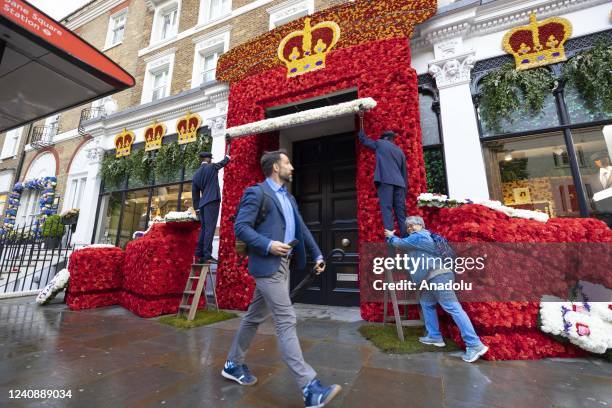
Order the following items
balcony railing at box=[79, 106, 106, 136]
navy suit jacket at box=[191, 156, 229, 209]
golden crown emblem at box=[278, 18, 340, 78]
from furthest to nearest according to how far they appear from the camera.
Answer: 1. balcony railing at box=[79, 106, 106, 136]
2. golden crown emblem at box=[278, 18, 340, 78]
3. navy suit jacket at box=[191, 156, 229, 209]

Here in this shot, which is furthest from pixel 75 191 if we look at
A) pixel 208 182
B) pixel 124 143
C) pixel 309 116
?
pixel 309 116

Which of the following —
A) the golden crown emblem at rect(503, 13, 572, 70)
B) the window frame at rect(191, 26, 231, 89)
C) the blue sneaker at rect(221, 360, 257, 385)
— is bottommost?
the blue sneaker at rect(221, 360, 257, 385)

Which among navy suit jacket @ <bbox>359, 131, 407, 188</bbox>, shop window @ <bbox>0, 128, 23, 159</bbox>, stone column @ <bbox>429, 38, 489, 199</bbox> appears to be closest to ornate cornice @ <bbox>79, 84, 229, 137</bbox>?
navy suit jacket @ <bbox>359, 131, 407, 188</bbox>

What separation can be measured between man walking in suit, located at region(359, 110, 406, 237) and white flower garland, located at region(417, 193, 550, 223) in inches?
12.8

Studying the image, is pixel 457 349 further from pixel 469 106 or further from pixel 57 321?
pixel 57 321

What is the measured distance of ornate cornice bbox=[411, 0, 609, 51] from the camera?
5.30 metres

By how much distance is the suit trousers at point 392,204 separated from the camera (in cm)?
445

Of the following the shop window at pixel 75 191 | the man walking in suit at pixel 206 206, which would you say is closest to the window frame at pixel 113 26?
the shop window at pixel 75 191

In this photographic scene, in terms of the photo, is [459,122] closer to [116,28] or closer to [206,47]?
[206,47]

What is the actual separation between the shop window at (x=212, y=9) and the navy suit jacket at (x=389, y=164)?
9.93 metres

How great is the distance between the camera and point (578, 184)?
15.9 feet

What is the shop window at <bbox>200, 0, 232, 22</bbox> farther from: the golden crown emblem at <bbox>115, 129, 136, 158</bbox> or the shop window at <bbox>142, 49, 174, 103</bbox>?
the golden crown emblem at <bbox>115, 129, 136, 158</bbox>

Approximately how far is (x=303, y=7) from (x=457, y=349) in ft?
33.1

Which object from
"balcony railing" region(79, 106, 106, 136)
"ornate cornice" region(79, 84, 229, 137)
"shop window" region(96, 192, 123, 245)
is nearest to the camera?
"ornate cornice" region(79, 84, 229, 137)
